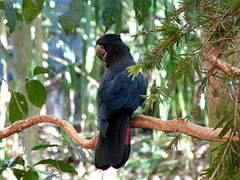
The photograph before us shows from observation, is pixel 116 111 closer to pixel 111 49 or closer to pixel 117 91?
pixel 117 91

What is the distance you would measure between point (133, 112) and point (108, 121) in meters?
0.10

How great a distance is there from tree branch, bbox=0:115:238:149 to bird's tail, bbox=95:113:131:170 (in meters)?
0.05

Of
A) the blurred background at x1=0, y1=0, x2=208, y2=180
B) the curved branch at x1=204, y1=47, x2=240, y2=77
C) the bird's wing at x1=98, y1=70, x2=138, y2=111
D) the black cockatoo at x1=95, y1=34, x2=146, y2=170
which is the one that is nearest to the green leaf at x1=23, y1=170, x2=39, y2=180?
the blurred background at x1=0, y1=0, x2=208, y2=180

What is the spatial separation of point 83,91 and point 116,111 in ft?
5.64

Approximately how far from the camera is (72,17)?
1.56 metres

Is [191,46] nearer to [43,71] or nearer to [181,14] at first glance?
[181,14]

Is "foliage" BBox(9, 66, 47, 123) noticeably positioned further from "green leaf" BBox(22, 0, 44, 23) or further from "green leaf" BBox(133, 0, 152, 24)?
"green leaf" BBox(133, 0, 152, 24)

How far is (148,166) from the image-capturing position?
430cm

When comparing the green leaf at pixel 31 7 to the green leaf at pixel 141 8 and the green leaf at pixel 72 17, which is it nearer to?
the green leaf at pixel 72 17

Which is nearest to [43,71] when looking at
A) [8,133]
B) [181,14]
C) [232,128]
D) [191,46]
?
[8,133]

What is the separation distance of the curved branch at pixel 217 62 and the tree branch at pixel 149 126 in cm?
28

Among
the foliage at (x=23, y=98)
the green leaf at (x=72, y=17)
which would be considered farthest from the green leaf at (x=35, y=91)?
the green leaf at (x=72, y=17)

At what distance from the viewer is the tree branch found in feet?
4.84

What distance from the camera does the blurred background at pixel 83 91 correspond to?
2619mm
